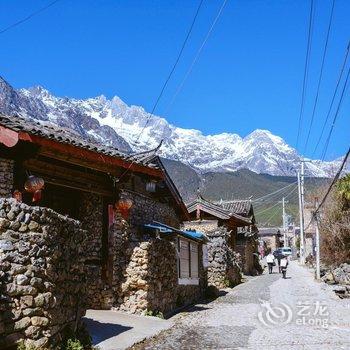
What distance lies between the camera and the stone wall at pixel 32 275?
676 centimetres

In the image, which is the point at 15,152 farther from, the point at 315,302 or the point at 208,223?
the point at 208,223

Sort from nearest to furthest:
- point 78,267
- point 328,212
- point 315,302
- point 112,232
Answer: point 78,267 < point 112,232 < point 315,302 < point 328,212

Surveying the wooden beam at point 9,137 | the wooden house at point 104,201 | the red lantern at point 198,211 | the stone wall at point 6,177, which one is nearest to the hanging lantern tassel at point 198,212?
the red lantern at point 198,211

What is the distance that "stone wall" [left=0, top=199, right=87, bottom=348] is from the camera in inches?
266

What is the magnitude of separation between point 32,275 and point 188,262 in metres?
13.2

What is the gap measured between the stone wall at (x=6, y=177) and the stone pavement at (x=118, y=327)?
3.71m

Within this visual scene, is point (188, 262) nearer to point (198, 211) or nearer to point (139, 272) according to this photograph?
point (139, 272)

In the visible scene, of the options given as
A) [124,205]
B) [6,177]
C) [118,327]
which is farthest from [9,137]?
[118,327]

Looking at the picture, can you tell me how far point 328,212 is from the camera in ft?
102

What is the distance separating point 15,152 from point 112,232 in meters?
4.48

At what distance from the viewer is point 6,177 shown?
1081cm

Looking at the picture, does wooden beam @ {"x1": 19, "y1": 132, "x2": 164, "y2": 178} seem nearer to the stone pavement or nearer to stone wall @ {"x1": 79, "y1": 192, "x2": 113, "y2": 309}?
stone wall @ {"x1": 79, "y1": 192, "x2": 113, "y2": 309}

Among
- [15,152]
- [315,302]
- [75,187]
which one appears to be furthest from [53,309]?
[315,302]

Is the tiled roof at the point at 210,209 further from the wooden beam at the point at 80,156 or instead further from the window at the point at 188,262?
the wooden beam at the point at 80,156
